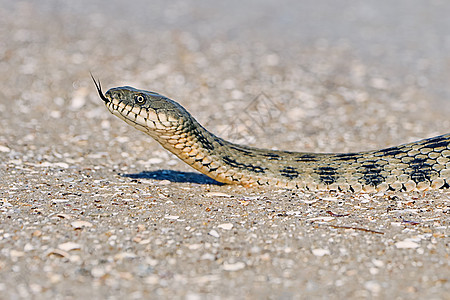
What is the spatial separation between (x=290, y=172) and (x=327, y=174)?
1.29ft

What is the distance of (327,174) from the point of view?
6.12 meters

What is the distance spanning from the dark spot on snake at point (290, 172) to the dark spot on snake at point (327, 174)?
0.77 feet

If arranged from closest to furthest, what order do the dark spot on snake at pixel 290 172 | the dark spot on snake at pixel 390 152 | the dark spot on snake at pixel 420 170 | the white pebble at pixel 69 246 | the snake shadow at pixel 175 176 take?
the white pebble at pixel 69 246
the dark spot on snake at pixel 420 170
the dark spot on snake at pixel 390 152
the dark spot on snake at pixel 290 172
the snake shadow at pixel 175 176

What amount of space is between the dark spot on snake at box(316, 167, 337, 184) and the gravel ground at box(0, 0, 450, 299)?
17 centimetres

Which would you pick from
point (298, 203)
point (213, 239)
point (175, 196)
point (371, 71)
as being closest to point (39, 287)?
point (213, 239)

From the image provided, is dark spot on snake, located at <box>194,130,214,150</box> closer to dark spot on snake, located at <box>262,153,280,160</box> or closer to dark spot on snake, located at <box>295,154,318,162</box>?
dark spot on snake, located at <box>262,153,280,160</box>

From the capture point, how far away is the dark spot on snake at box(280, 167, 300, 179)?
6.20 m

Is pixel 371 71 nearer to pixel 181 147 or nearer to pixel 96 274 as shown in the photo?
pixel 181 147

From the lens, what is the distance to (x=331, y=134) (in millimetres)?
8812

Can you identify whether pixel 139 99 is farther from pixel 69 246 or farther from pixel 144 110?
pixel 69 246

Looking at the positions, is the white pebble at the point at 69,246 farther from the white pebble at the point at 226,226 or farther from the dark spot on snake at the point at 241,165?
the dark spot on snake at the point at 241,165

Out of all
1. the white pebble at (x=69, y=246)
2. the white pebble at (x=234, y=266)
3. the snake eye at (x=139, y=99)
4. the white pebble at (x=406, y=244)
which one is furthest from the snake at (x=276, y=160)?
the white pebble at (x=234, y=266)

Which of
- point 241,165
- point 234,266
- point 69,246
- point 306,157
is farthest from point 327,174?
point 69,246

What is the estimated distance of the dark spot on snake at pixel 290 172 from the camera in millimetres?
6195
